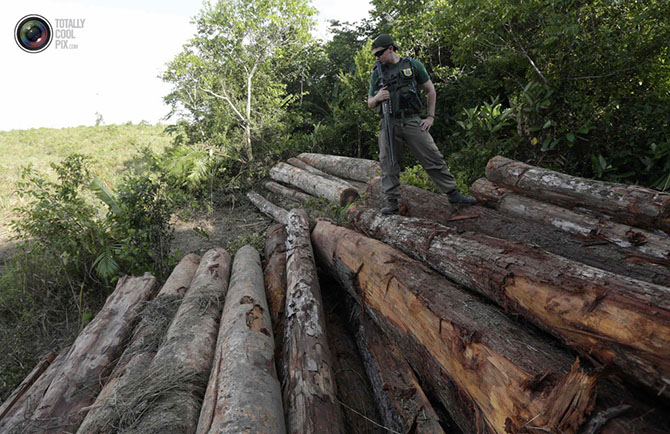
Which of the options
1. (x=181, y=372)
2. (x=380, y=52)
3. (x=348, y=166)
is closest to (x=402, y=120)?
(x=380, y=52)

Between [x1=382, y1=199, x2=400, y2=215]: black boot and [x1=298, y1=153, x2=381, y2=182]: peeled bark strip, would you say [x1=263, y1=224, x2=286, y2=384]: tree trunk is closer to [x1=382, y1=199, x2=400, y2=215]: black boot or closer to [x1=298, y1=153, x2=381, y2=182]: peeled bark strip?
[x1=382, y1=199, x2=400, y2=215]: black boot

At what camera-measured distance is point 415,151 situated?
427 cm

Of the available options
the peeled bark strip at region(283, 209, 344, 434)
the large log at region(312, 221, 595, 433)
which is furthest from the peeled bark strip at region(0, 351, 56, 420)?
the large log at region(312, 221, 595, 433)

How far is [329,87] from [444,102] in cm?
603

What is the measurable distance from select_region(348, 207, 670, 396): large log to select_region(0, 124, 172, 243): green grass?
10696 millimetres

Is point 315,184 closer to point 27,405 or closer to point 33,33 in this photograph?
point 27,405

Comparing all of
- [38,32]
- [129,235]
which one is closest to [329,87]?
[38,32]

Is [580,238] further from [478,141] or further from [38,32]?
[38,32]

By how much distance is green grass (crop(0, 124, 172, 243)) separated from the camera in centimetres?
1126

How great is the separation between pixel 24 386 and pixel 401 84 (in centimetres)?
521

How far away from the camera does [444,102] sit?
9188mm

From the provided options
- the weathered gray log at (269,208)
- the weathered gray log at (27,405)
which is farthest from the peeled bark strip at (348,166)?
the weathered gray log at (27,405)

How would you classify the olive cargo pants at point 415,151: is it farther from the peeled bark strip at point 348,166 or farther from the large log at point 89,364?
the large log at point 89,364

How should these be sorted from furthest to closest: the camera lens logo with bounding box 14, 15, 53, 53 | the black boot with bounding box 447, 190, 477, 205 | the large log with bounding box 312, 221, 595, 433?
the camera lens logo with bounding box 14, 15, 53, 53, the black boot with bounding box 447, 190, 477, 205, the large log with bounding box 312, 221, 595, 433
